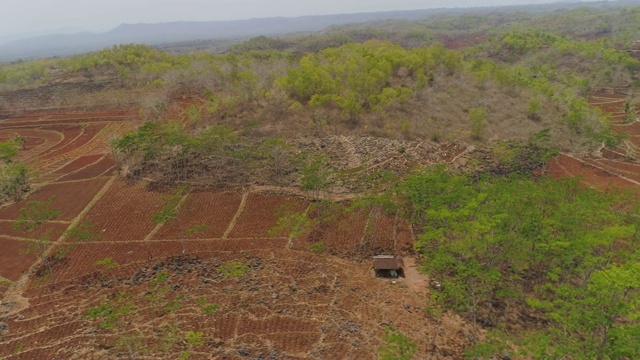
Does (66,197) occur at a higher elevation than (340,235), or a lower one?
higher

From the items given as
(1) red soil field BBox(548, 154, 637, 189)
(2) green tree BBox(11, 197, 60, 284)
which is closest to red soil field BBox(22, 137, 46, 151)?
(2) green tree BBox(11, 197, 60, 284)

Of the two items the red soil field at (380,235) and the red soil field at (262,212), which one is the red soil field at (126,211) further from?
the red soil field at (380,235)

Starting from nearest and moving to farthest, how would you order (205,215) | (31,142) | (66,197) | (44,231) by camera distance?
(44,231) < (205,215) < (66,197) < (31,142)

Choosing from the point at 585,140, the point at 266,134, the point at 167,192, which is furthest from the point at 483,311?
the point at 585,140

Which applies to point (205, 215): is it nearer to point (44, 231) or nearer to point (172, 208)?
point (172, 208)

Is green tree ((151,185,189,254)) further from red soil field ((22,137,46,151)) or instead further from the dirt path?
red soil field ((22,137,46,151))

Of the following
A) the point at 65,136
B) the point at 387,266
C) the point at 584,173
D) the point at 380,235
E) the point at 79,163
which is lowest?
the point at 584,173

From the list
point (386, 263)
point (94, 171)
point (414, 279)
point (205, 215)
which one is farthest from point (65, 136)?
point (414, 279)

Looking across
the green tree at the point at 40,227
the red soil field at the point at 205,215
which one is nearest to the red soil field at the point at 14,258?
the green tree at the point at 40,227
